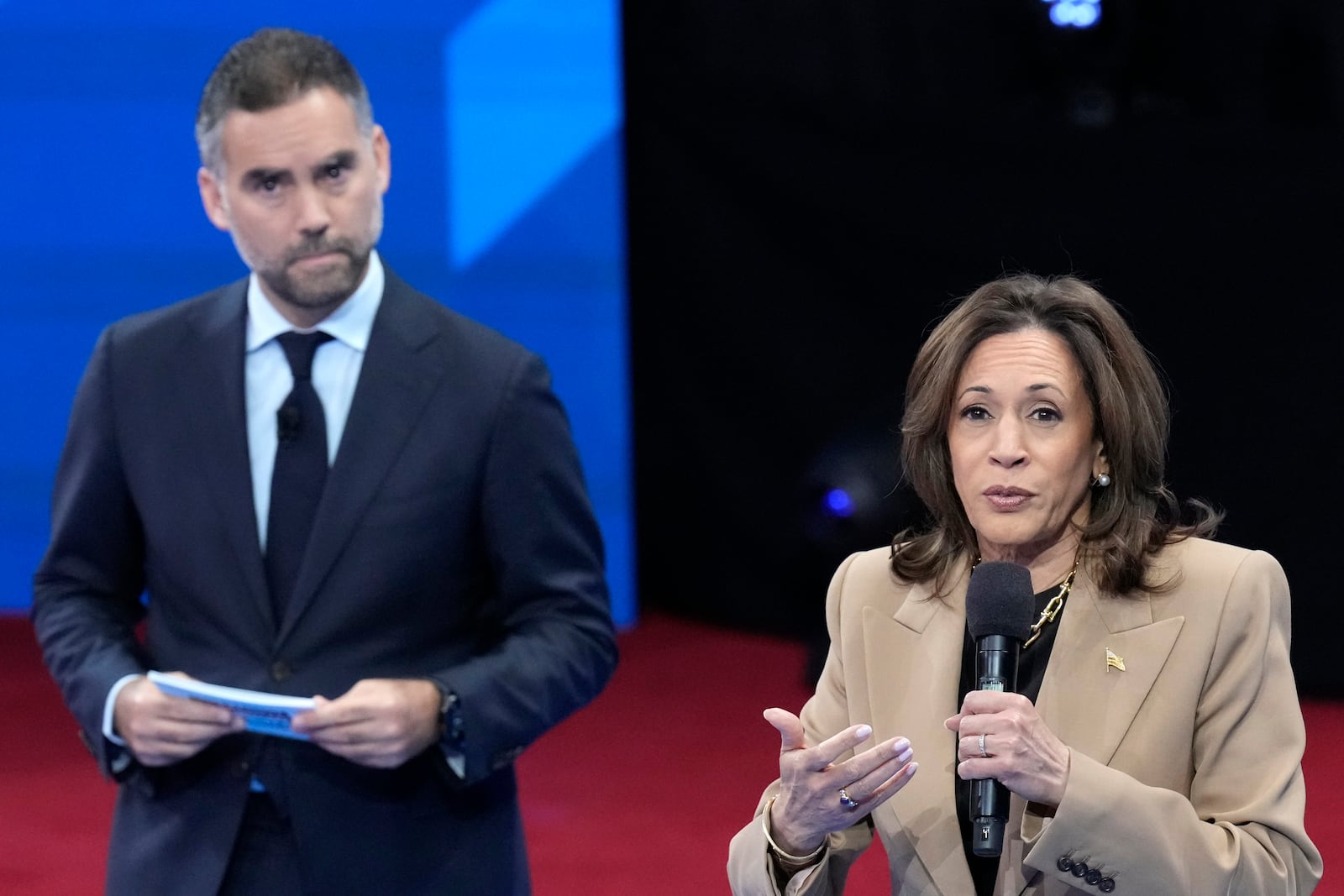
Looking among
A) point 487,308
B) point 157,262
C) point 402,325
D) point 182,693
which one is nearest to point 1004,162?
point 487,308

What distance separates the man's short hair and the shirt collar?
0.20 meters

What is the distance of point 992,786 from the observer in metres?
1.82

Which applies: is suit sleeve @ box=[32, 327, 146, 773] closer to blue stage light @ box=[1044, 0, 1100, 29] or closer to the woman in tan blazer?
the woman in tan blazer

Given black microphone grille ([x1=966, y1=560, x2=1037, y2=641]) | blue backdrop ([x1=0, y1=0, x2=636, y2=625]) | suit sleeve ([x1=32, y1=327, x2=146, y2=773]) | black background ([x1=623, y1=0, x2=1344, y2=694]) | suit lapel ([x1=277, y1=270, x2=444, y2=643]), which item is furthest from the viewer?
blue backdrop ([x1=0, y1=0, x2=636, y2=625])

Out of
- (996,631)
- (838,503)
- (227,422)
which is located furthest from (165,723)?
(838,503)

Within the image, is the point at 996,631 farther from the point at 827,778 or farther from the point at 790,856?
the point at 790,856

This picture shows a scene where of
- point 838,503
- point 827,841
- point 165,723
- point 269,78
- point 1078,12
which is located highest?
point 1078,12

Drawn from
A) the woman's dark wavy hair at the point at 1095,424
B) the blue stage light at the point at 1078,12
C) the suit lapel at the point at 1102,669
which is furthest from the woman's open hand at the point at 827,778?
the blue stage light at the point at 1078,12

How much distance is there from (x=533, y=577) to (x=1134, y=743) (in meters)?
0.82

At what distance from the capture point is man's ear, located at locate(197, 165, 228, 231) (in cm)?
247

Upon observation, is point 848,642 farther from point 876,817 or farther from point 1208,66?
point 1208,66

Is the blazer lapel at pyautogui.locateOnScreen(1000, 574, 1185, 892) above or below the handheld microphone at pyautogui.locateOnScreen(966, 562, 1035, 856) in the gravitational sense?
below

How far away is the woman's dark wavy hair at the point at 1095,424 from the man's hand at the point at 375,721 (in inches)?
25.2

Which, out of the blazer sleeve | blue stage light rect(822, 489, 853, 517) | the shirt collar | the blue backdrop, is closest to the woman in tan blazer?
the blazer sleeve
